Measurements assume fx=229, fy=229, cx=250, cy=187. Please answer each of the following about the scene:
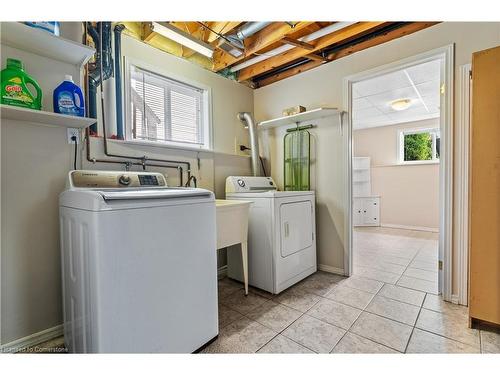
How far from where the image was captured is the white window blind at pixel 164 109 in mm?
2150

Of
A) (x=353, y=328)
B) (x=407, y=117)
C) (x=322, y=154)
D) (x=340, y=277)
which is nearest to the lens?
(x=353, y=328)

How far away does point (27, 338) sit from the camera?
1424 mm

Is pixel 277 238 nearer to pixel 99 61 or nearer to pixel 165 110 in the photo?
pixel 165 110

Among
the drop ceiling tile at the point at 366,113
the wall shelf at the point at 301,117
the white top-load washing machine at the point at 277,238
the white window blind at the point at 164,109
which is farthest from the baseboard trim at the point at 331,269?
the drop ceiling tile at the point at 366,113

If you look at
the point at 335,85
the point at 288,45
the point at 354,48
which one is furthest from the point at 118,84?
the point at 354,48

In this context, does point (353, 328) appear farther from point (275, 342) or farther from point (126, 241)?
point (126, 241)

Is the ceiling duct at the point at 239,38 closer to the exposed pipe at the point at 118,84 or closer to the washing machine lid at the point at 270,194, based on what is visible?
the exposed pipe at the point at 118,84

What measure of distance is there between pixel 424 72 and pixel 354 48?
4.00 feet

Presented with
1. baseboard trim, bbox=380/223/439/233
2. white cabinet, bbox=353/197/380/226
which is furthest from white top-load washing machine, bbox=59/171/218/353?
baseboard trim, bbox=380/223/439/233

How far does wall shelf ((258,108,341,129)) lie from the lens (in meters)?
2.42

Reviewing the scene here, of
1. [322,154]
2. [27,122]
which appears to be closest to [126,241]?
[27,122]

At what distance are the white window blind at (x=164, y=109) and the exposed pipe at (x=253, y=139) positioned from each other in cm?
54

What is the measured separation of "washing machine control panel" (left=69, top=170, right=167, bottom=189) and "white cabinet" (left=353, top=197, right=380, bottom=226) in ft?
16.1
